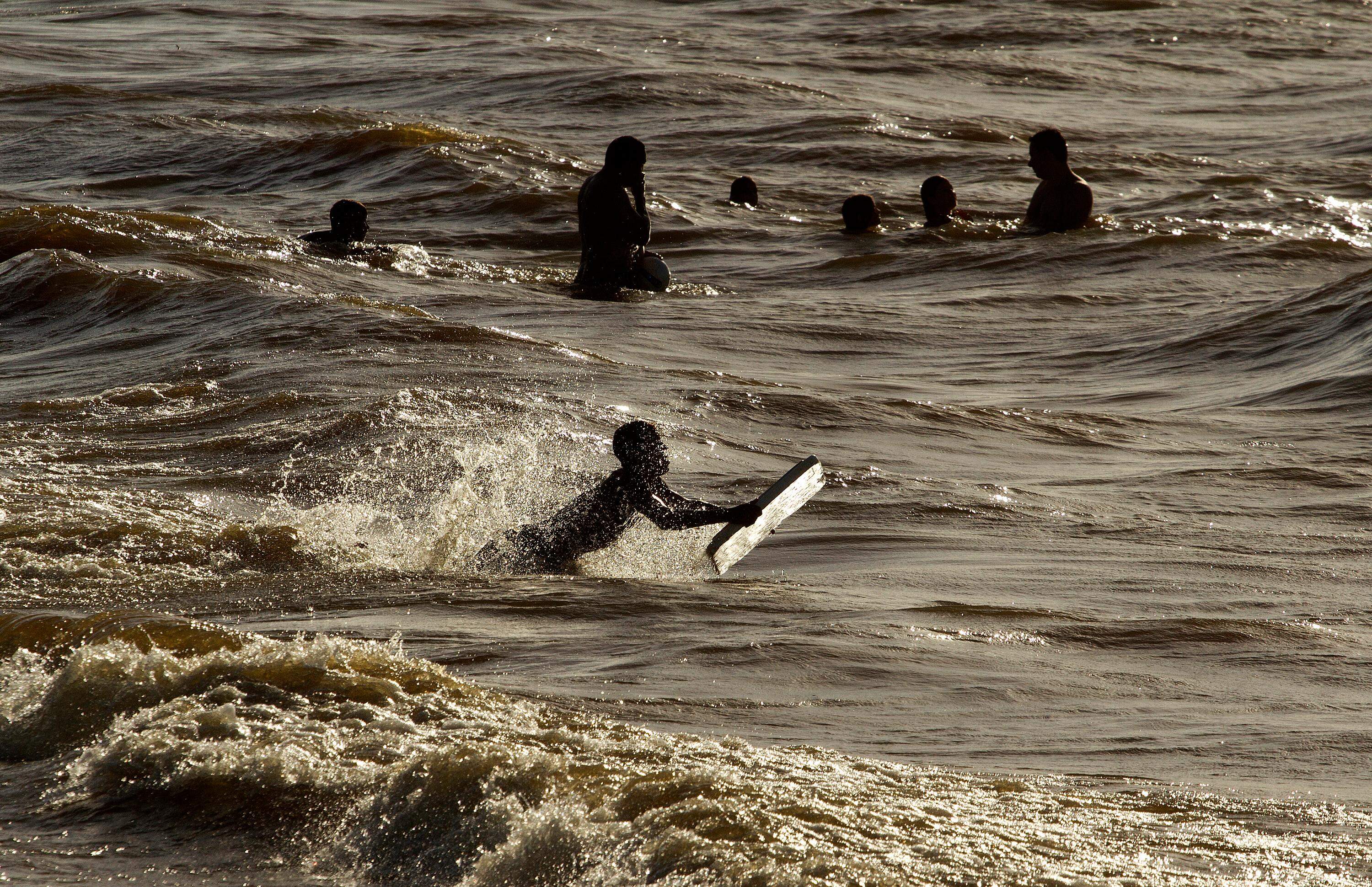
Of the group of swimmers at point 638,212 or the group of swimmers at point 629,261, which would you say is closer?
the group of swimmers at point 629,261

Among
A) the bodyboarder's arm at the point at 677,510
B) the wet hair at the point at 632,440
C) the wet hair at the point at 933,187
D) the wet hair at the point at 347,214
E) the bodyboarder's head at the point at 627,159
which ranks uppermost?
the bodyboarder's head at the point at 627,159

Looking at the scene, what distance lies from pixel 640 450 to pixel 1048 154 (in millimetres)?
10073

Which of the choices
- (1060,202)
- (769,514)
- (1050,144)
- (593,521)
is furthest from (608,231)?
(593,521)

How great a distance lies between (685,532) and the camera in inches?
288

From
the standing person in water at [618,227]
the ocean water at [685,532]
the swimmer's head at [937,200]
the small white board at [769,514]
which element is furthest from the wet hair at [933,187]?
the small white board at [769,514]

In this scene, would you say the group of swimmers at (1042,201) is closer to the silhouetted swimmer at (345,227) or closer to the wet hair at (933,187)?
the wet hair at (933,187)

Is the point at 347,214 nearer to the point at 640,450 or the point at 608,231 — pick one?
the point at 608,231

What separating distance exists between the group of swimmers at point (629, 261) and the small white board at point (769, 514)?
0.14m

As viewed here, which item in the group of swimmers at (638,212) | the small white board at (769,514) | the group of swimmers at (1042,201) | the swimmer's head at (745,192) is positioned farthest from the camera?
the swimmer's head at (745,192)

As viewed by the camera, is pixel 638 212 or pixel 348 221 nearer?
pixel 638 212

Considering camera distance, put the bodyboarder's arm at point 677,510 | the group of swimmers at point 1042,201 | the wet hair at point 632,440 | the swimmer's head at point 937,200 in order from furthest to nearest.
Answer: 1. the swimmer's head at point 937,200
2. the group of swimmers at point 1042,201
3. the wet hair at point 632,440
4. the bodyboarder's arm at point 677,510

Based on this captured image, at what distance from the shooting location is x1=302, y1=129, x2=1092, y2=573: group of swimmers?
21.9 ft

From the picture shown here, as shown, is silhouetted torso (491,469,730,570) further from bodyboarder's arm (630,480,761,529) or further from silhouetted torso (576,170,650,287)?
silhouetted torso (576,170,650,287)

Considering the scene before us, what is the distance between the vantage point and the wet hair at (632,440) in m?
6.67
